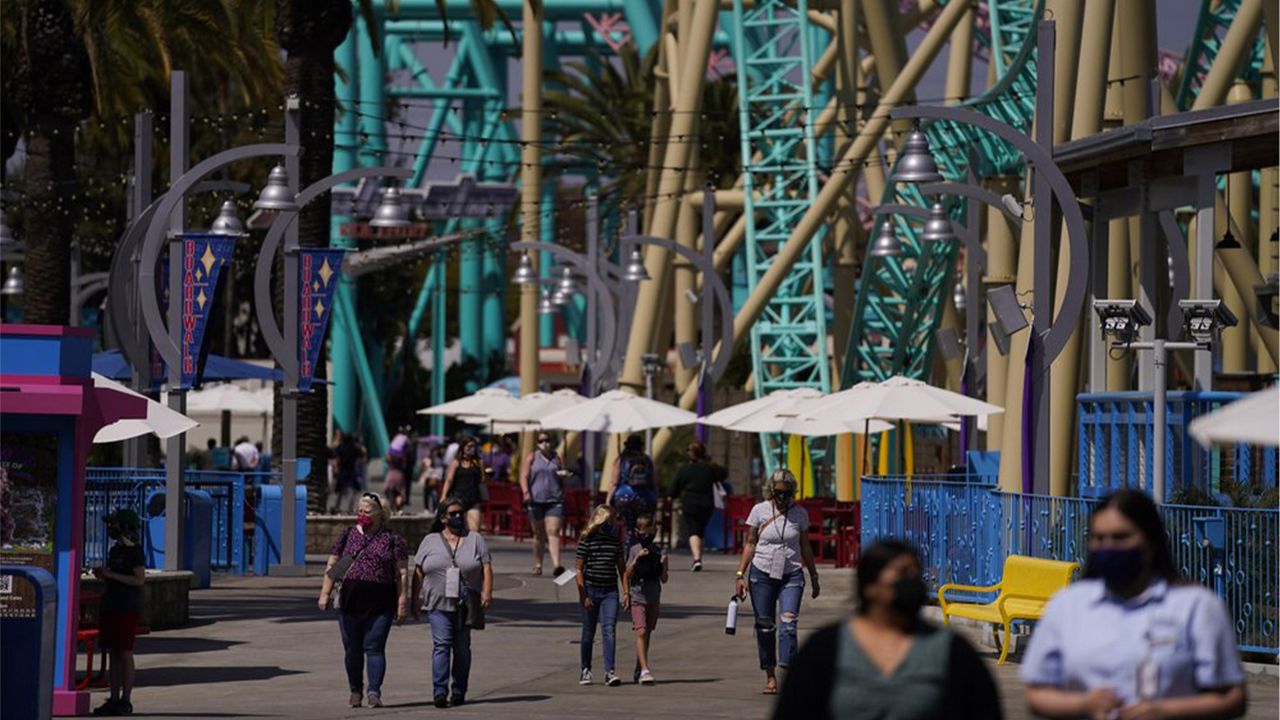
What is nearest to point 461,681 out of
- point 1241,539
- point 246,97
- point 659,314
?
point 1241,539

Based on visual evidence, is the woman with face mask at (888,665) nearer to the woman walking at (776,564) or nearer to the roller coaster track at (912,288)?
the woman walking at (776,564)

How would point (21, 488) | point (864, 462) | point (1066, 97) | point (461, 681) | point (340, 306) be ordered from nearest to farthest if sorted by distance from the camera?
1. point (21, 488)
2. point (461, 681)
3. point (1066, 97)
4. point (864, 462)
5. point (340, 306)

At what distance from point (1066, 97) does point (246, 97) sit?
64.3ft

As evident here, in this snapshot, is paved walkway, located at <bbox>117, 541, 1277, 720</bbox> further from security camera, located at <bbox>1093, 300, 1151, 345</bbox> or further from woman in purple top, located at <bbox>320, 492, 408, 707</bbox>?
security camera, located at <bbox>1093, 300, 1151, 345</bbox>

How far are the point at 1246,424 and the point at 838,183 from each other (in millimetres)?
37467

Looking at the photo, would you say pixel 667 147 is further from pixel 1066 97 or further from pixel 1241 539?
pixel 1241 539

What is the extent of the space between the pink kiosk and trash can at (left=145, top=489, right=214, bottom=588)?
9808 mm

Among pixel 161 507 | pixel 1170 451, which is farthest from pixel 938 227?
pixel 1170 451

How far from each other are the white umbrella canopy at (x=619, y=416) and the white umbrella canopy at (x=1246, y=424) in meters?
29.1

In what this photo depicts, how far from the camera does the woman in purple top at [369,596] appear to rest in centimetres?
1667

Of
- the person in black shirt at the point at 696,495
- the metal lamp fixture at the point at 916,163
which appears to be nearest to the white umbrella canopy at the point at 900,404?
the person in black shirt at the point at 696,495

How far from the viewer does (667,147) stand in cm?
4862

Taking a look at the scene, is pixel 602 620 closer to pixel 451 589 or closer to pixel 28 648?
pixel 451 589

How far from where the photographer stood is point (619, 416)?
38125 millimetres
